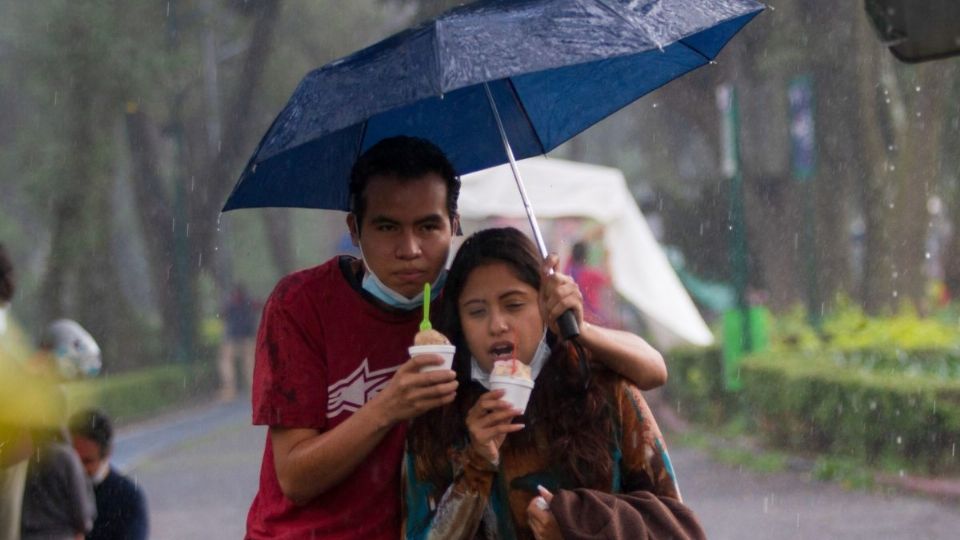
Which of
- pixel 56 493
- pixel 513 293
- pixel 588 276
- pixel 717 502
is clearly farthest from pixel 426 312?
pixel 588 276

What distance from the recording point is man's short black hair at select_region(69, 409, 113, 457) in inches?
234

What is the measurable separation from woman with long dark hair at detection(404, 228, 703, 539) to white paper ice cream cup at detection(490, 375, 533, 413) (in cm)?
11

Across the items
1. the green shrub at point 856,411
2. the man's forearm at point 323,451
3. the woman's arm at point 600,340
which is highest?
the woman's arm at point 600,340

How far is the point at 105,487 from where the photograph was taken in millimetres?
6023

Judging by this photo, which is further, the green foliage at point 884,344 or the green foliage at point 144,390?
the green foliage at point 144,390

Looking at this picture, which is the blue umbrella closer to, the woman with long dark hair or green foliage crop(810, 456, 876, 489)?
the woman with long dark hair

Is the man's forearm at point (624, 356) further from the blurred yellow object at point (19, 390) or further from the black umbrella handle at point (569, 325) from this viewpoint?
the blurred yellow object at point (19, 390)

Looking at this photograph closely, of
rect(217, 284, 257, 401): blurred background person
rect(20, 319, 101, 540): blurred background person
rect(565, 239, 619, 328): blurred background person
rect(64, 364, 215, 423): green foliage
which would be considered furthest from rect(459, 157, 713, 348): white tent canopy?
rect(217, 284, 257, 401): blurred background person

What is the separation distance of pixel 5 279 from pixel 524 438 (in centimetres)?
243

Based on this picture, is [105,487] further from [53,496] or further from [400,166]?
[400,166]

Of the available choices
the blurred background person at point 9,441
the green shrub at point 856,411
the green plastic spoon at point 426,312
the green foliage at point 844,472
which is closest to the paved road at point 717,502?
the green foliage at point 844,472

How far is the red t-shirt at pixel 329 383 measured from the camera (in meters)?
3.33

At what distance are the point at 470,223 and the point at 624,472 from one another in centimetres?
1180

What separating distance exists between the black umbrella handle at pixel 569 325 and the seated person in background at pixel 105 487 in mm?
3165
